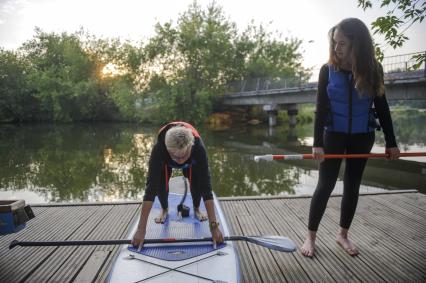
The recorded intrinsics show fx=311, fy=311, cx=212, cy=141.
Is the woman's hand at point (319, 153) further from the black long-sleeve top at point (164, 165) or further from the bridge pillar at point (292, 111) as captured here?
the bridge pillar at point (292, 111)

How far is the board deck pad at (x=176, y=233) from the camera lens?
8.32ft

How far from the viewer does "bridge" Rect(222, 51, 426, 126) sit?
13.6 m

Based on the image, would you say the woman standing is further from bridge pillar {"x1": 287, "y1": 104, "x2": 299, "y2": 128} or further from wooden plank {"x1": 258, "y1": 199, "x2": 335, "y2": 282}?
bridge pillar {"x1": 287, "y1": 104, "x2": 299, "y2": 128}

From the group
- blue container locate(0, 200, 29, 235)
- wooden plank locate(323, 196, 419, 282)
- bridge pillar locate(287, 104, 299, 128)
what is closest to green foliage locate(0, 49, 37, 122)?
bridge pillar locate(287, 104, 299, 128)

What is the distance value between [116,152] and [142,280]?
1168 centimetres

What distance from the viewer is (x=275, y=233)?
3494 mm

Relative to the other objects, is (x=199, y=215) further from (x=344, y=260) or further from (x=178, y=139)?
(x=344, y=260)

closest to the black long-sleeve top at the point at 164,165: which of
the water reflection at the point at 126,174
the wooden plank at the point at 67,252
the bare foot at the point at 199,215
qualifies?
the bare foot at the point at 199,215

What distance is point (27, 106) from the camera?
3316 centimetres

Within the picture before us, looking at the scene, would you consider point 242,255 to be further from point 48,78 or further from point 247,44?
point 48,78

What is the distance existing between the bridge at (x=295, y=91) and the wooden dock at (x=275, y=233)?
6.54 metres

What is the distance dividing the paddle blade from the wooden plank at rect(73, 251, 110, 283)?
1365 mm

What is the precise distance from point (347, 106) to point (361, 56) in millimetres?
405

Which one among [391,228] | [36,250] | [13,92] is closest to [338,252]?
[391,228]
